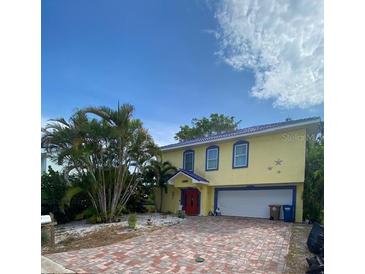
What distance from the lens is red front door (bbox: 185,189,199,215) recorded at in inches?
357

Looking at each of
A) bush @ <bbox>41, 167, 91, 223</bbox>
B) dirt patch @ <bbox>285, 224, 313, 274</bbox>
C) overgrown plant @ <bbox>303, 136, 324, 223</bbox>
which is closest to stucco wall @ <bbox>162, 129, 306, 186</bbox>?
overgrown plant @ <bbox>303, 136, 324, 223</bbox>

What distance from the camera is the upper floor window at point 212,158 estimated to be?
8625mm

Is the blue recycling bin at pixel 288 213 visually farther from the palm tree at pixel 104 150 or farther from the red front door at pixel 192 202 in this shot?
the palm tree at pixel 104 150

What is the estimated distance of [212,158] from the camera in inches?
345

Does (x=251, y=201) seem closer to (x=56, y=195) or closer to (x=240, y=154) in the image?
(x=240, y=154)

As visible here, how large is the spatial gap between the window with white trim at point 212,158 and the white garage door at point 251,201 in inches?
34.9

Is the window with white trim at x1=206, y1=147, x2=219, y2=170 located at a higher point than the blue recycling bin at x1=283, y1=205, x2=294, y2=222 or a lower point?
higher

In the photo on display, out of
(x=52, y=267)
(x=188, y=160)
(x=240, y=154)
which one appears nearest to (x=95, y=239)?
(x=52, y=267)

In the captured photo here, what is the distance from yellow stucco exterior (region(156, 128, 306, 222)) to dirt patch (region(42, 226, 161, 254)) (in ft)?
12.6

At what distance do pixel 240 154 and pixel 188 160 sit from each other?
7.20 ft

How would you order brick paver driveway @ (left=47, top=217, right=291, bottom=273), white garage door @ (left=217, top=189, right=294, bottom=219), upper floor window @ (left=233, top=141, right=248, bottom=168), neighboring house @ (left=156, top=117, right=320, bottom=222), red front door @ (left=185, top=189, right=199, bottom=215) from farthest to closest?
red front door @ (left=185, top=189, right=199, bottom=215) → upper floor window @ (left=233, top=141, right=248, bottom=168) → white garage door @ (left=217, top=189, right=294, bottom=219) → neighboring house @ (left=156, top=117, right=320, bottom=222) → brick paver driveway @ (left=47, top=217, right=291, bottom=273)

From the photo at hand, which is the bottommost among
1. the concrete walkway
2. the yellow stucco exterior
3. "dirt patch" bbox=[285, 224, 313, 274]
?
"dirt patch" bbox=[285, 224, 313, 274]

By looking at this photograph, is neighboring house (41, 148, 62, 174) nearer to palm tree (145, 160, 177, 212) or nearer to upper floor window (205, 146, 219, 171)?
palm tree (145, 160, 177, 212)

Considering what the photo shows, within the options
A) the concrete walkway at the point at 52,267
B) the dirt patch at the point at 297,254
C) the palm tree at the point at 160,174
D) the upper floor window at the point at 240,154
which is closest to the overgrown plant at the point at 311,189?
the dirt patch at the point at 297,254
